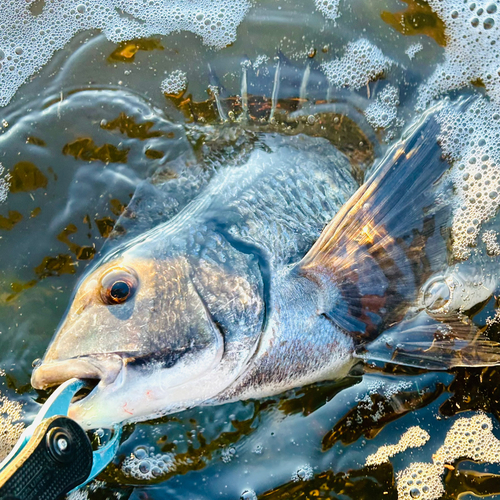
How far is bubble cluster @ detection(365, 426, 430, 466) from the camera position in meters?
2.70

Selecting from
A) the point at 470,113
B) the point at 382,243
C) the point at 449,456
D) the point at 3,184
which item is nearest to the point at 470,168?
the point at 470,113

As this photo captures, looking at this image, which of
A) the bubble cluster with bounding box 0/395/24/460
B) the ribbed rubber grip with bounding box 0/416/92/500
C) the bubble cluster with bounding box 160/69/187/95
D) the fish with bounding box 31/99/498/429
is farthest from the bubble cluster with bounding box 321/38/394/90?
the bubble cluster with bounding box 0/395/24/460

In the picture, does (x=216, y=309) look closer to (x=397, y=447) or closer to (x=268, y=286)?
(x=268, y=286)

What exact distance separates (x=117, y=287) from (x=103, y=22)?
5.90ft

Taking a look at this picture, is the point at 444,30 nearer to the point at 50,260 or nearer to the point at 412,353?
the point at 412,353

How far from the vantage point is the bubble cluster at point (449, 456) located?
2682mm

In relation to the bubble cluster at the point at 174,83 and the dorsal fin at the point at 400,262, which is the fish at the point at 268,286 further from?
the bubble cluster at the point at 174,83

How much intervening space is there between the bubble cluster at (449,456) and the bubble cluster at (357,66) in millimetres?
2093

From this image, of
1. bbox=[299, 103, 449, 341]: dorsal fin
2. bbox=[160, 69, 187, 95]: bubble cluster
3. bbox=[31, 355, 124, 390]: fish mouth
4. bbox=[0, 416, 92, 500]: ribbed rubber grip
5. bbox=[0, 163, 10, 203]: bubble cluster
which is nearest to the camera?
bbox=[0, 416, 92, 500]: ribbed rubber grip

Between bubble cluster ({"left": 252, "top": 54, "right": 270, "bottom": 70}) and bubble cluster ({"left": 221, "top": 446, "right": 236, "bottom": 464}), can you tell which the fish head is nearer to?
bubble cluster ({"left": 221, "top": 446, "right": 236, "bottom": 464})

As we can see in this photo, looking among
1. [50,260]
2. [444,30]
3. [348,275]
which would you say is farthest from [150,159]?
[444,30]

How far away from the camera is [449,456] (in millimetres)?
2699

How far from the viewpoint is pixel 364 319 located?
8.16ft

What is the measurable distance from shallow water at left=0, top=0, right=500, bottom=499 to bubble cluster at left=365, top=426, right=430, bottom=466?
0.03m
